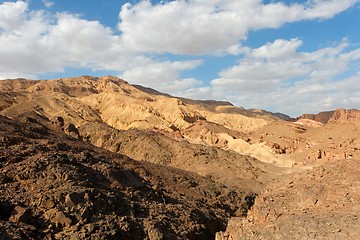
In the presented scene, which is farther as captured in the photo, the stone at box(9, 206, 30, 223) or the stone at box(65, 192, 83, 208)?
the stone at box(65, 192, 83, 208)

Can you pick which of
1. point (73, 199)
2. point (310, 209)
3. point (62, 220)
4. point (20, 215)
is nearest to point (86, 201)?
point (73, 199)

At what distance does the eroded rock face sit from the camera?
27.2 ft

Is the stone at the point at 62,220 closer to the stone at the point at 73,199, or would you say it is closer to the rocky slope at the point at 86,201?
the rocky slope at the point at 86,201

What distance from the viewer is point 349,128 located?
35.7 m

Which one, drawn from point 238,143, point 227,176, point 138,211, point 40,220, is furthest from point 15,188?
point 238,143

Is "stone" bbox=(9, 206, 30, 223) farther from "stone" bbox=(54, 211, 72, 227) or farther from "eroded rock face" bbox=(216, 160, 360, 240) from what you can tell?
"eroded rock face" bbox=(216, 160, 360, 240)

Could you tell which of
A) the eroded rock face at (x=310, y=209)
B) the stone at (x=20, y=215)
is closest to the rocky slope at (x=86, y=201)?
the stone at (x=20, y=215)

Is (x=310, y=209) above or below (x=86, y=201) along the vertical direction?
above

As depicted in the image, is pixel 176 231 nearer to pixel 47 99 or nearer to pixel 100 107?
pixel 47 99

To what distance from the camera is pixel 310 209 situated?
376 inches

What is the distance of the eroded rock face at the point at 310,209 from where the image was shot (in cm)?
830

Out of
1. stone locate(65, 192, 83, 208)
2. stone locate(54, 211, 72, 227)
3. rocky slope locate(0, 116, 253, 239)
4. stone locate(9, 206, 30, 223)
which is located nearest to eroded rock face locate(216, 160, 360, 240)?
rocky slope locate(0, 116, 253, 239)

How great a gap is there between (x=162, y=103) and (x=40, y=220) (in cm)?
5452

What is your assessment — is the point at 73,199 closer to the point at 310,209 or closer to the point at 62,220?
the point at 62,220
